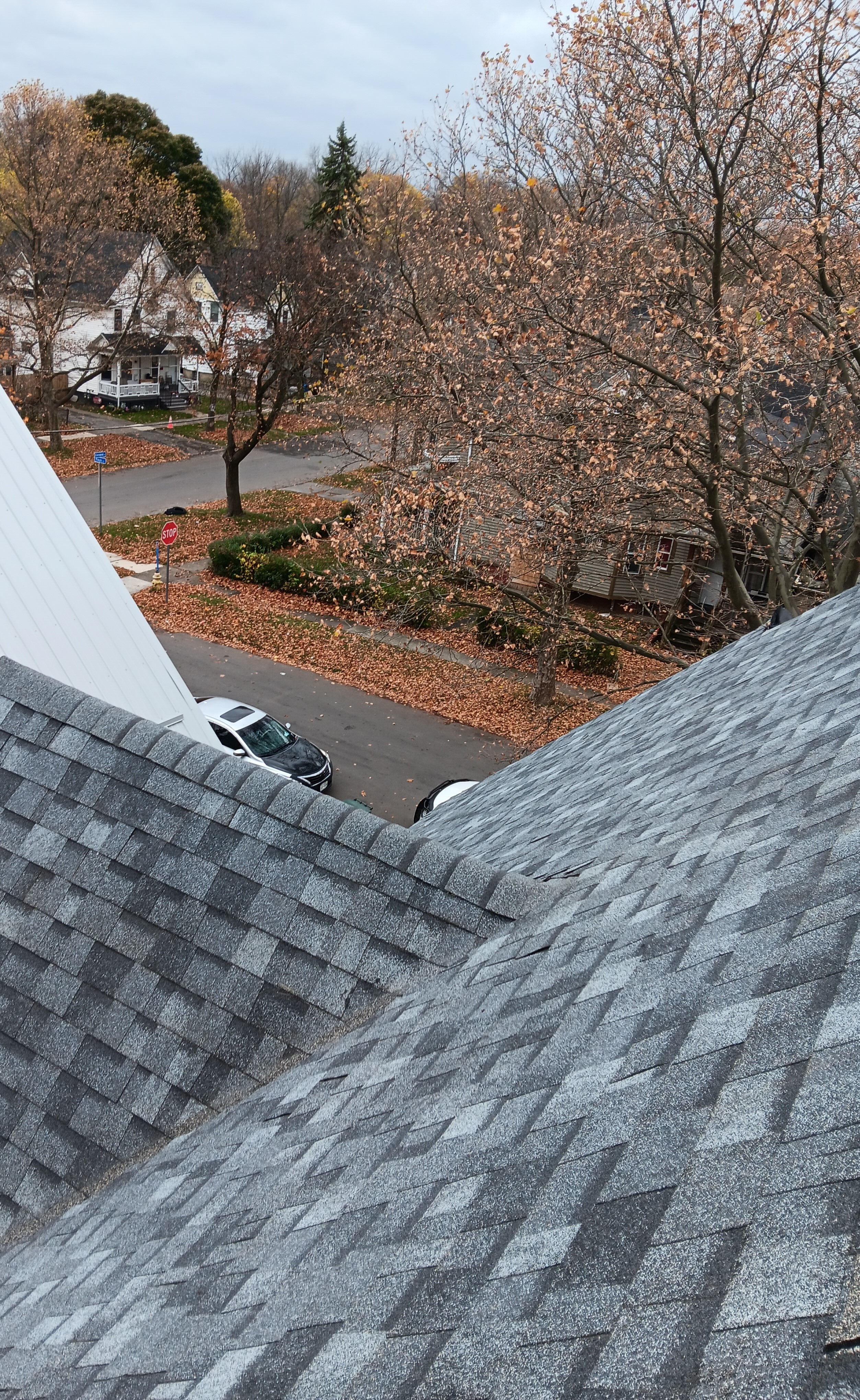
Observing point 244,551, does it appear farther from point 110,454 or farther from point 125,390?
point 125,390

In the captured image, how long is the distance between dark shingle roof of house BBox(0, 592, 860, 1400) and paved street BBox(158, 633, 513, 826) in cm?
1280

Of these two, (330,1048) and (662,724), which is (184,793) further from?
(662,724)

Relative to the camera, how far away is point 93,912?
529cm

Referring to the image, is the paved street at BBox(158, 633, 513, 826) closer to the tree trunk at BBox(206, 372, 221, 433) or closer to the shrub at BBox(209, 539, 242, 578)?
the shrub at BBox(209, 539, 242, 578)

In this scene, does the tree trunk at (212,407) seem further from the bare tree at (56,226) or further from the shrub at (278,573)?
the shrub at (278,573)

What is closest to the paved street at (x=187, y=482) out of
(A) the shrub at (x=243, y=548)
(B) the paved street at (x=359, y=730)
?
(A) the shrub at (x=243, y=548)

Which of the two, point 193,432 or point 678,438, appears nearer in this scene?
point 678,438

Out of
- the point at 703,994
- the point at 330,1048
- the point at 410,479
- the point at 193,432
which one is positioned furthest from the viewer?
the point at 193,432

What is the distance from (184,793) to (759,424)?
1430 cm

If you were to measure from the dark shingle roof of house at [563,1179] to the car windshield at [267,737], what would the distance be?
12.3 m

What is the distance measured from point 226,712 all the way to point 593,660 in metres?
10.8

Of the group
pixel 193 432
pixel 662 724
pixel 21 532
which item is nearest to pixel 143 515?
pixel 193 432

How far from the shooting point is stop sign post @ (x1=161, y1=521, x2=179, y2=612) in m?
24.6

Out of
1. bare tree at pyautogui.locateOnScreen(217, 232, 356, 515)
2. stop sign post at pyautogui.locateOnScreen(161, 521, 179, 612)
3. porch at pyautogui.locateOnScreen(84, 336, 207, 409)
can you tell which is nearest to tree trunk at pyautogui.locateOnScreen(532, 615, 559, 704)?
stop sign post at pyautogui.locateOnScreen(161, 521, 179, 612)
